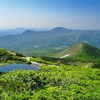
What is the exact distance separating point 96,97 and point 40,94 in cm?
933

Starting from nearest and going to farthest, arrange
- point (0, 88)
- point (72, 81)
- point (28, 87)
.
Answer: point (0, 88) < point (28, 87) < point (72, 81)

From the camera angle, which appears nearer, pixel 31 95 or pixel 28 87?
pixel 31 95

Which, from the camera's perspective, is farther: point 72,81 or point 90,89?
point 72,81

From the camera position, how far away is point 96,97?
41844 mm

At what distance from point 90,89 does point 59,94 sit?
337 inches

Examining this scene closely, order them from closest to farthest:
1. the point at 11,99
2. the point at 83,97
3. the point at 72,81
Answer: the point at 11,99
the point at 83,97
the point at 72,81

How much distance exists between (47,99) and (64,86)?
11035 millimetres

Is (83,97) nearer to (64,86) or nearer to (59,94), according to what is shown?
(59,94)

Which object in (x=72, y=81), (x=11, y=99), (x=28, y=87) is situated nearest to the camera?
(x=11, y=99)

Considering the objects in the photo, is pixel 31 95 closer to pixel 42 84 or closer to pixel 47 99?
pixel 47 99

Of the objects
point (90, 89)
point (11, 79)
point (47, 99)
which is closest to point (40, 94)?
point (47, 99)

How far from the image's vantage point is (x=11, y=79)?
54.6m

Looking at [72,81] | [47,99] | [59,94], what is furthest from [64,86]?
[47,99]

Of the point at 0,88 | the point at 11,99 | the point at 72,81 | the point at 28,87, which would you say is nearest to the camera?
the point at 11,99
